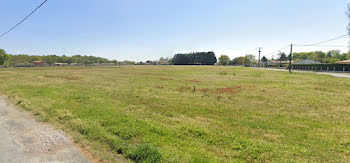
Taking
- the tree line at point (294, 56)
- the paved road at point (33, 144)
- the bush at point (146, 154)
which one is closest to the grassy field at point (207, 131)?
the bush at point (146, 154)

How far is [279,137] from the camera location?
496 centimetres

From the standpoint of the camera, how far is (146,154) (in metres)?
3.87

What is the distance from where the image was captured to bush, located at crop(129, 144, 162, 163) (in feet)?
12.2

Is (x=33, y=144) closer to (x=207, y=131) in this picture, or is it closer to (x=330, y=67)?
(x=207, y=131)

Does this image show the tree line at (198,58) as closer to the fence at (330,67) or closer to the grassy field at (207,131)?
the fence at (330,67)

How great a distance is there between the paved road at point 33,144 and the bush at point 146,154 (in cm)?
116

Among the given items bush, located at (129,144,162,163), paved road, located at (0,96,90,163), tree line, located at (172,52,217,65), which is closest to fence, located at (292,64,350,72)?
bush, located at (129,144,162,163)

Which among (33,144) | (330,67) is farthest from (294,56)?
(33,144)

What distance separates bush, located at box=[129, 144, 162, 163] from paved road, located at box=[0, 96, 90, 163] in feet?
3.82

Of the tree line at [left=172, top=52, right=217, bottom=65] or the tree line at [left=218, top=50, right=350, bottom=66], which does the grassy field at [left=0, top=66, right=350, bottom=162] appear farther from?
the tree line at [left=172, top=52, right=217, bottom=65]

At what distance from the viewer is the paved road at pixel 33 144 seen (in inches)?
149

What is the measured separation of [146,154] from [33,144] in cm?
340

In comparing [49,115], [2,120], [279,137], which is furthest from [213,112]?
[2,120]

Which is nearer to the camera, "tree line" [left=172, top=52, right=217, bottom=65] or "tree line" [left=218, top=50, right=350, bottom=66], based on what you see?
"tree line" [left=218, top=50, right=350, bottom=66]
